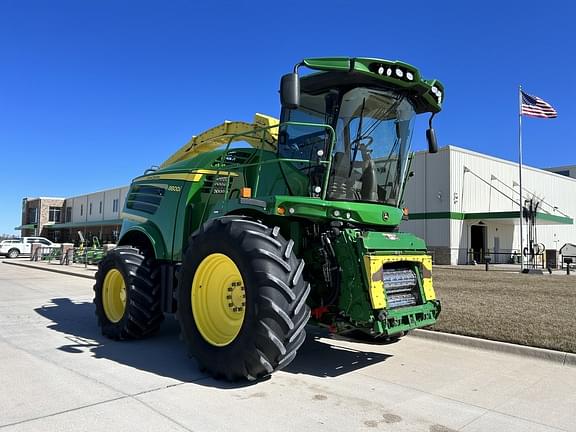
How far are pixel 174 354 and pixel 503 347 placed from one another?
4.35 m

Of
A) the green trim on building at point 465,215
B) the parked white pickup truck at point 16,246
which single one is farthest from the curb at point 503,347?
the parked white pickup truck at point 16,246

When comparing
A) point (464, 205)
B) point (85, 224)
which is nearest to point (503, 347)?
point (464, 205)

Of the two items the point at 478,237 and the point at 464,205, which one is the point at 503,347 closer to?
the point at 464,205

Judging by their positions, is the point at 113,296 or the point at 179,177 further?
the point at 113,296

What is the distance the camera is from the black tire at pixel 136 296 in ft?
21.9

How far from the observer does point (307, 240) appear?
5695 millimetres

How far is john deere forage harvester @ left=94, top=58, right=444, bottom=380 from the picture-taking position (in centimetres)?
474

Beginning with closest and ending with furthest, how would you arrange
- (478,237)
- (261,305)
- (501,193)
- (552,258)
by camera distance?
(261,305), (552,258), (501,193), (478,237)

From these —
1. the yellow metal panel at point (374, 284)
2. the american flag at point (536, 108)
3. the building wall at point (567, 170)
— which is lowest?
the yellow metal panel at point (374, 284)

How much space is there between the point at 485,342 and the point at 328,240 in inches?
121

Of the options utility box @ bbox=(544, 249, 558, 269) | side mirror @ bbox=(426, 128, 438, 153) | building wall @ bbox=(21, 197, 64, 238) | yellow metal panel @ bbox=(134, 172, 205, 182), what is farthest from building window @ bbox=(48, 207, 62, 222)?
side mirror @ bbox=(426, 128, 438, 153)

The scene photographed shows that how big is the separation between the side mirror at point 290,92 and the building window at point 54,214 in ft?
211

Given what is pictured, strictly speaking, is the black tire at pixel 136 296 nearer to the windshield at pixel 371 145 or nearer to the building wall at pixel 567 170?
the windshield at pixel 371 145

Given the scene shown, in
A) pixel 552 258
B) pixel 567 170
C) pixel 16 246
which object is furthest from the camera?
pixel 567 170
